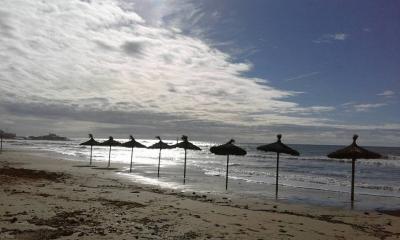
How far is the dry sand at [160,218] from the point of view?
8.28 m

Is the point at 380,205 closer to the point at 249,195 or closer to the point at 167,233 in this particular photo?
the point at 249,195

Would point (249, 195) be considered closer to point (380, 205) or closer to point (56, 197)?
point (380, 205)

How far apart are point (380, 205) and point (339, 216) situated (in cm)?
463

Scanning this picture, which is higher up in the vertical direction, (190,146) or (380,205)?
(190,146)

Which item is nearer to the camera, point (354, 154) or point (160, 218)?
point (160, 218)

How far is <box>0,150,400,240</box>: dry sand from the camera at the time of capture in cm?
828

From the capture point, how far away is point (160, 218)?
9.95 m

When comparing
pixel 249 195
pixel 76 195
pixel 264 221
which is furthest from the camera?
pixel 249 195

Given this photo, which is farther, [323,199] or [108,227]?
[323,199]

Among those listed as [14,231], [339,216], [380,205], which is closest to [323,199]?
[380,205]

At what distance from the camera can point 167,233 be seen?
842 centimetres

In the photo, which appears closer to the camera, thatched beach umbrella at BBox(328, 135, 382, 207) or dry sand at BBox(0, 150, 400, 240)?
dry sand at BBox(0, 150, 400, 240)

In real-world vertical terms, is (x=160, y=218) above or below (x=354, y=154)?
below

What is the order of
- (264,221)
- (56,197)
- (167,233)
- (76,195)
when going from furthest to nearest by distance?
(76,195) < (56,197) < (264,221) < (167,233)
